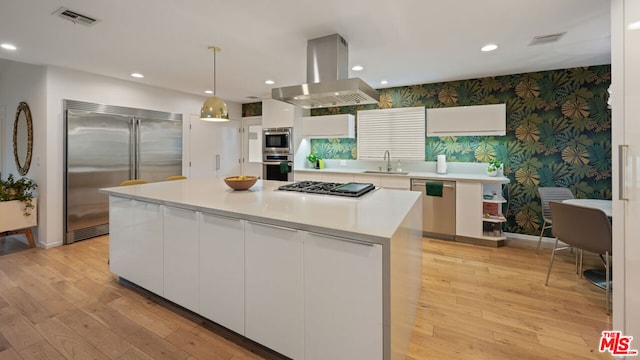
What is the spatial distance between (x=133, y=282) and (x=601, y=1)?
439 cm

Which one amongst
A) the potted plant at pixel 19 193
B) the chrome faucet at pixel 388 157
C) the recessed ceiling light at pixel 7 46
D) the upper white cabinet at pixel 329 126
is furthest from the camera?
the upper white cabinet at pixel 329 126

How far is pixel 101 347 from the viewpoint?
1.85m

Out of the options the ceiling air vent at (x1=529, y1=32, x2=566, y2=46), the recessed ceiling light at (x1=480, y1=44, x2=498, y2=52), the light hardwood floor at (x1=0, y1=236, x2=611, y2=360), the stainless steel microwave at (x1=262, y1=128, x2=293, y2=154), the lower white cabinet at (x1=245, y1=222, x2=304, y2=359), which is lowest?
the light hardwood floor at (x1=0, y1=236, x2=611, y2=360)

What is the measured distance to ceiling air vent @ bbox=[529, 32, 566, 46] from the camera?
9.05 ft

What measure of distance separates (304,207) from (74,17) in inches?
99.8

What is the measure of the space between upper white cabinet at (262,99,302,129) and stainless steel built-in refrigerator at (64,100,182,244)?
5.78ft

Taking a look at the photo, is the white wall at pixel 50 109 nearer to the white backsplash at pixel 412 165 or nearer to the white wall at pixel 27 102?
the white wall at pixel 27 102

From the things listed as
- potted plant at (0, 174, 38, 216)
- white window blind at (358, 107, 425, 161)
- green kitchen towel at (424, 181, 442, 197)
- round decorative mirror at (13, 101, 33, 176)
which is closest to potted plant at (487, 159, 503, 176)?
green kitchen towel at (424, 181, 442, 197)

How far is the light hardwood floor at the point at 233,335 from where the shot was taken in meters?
1.82

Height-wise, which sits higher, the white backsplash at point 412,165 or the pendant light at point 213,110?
the pendant light at point 213,110

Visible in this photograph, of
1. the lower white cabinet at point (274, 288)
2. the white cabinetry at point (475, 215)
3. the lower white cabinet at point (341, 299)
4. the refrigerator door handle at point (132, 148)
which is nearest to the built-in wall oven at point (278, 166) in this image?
the refrigerator door handle at point (132, 148)

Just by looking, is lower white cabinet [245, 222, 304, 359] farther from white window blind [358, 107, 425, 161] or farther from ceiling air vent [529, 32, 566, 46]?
white window blind [358, 107, 425, 161]

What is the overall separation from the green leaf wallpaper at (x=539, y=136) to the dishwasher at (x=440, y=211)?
75 centimetres

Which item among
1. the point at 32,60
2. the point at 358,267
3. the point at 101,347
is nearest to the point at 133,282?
the point at 101,347
